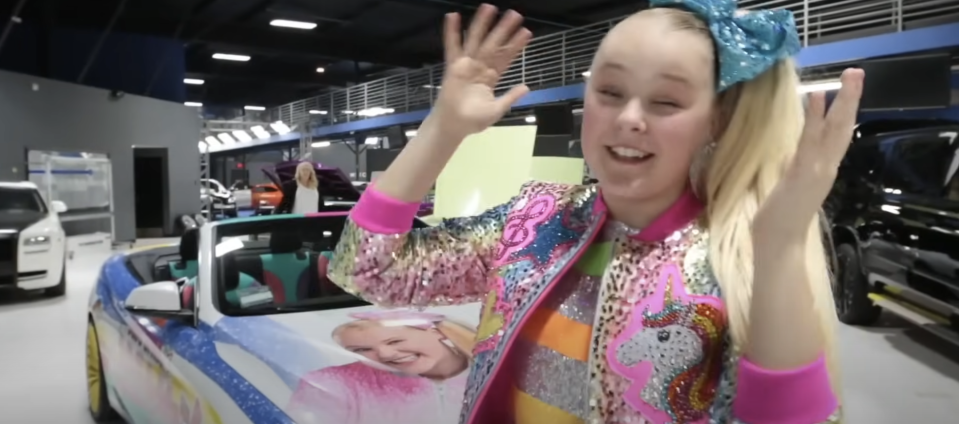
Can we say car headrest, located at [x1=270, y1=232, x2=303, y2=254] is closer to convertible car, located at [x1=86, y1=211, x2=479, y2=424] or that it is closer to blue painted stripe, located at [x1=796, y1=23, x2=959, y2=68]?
convertible car, located at [x1=86, y1=211, x2=479, y2=424]

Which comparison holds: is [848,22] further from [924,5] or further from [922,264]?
[922,264]

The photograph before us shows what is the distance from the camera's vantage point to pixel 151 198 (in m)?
14.7

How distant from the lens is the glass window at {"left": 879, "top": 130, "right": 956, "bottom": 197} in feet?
15.7

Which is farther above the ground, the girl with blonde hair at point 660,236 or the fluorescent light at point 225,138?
the fluorescent light at point 225,138

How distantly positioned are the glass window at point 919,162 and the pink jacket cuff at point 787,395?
4609mm

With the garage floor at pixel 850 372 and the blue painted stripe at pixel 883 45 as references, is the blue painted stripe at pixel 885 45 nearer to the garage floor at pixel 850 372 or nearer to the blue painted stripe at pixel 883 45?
the blue painted stripe at pixel 883 45

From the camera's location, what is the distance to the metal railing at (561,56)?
24.5ft

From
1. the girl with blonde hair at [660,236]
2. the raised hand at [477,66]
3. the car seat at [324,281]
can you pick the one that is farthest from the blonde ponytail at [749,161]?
the car seat at [324,281]

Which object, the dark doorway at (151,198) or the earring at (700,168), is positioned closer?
the earring at (700,168)

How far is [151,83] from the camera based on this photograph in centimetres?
1536

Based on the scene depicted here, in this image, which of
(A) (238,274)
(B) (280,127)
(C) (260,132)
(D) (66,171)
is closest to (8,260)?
(A) (238,274)

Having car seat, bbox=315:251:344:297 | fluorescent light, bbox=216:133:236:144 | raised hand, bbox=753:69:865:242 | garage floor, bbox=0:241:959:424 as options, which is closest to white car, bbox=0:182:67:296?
garage floor, bbox=0:241:959:424

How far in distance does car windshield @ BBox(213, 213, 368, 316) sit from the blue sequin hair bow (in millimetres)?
1940

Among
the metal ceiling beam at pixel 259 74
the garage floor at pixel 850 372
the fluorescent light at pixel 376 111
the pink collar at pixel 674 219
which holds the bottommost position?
the garage floor at pixel 850 372
